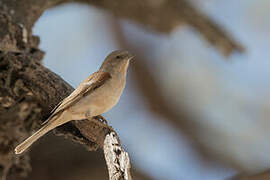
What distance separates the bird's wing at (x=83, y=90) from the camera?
8.82 feet

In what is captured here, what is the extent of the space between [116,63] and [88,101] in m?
0.45

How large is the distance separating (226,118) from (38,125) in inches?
181

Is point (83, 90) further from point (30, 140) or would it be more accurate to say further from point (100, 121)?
point (30, 140)

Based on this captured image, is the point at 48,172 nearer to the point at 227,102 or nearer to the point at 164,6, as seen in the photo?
the point at 164,6

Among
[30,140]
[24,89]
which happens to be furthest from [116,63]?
[30,140]

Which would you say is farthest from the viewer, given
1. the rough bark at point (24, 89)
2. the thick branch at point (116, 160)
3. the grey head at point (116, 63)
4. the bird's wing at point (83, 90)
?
the grey head at point (116, 63)

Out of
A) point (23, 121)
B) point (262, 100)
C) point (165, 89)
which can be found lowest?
point (23, 121)

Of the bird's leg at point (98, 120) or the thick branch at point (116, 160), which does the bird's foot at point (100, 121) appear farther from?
the thick branch at point (116, 160)

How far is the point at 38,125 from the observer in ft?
10.9

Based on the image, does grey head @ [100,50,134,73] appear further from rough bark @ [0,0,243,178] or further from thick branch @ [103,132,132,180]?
thick branch @ [103,132,132,180]

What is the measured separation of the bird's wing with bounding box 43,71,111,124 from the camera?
269 centimetres

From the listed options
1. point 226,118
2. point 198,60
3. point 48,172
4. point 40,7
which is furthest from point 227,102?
point 40,7

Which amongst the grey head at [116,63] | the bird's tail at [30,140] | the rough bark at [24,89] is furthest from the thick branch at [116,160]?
the grey head at [116,63]

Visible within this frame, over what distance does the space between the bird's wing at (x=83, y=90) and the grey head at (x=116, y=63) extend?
78mm
